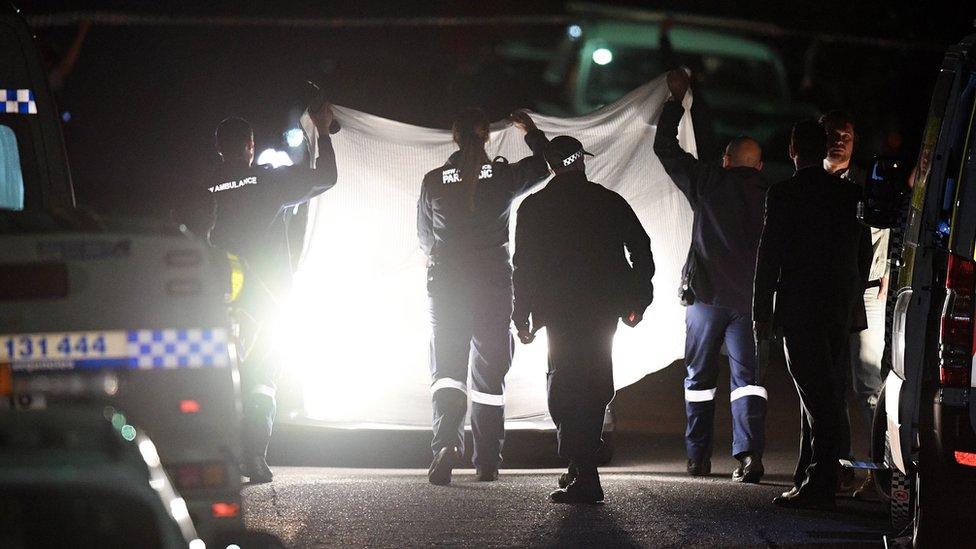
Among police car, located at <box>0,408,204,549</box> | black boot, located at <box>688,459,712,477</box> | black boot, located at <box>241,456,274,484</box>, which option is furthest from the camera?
black boot, located at <box>688,459,712,477</box>

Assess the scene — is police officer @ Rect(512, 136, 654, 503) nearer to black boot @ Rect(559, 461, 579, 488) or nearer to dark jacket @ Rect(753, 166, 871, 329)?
black boot @ Rect(559, 461, 579, 488)

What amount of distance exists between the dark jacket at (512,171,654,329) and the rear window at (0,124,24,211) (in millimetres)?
2749

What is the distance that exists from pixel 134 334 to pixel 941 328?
321 centimetres

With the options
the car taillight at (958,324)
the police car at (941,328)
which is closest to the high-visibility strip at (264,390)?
the police car at (941,328)

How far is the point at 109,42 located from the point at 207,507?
13253mm

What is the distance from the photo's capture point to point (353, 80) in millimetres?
16719

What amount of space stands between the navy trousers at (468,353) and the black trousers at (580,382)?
0.81 m

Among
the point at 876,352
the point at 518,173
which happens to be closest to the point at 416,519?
the point at 518,173

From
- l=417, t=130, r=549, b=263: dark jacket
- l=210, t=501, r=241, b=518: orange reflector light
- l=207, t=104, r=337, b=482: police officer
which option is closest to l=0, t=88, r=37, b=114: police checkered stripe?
l=207, t=104, r=337, b=482: police officer

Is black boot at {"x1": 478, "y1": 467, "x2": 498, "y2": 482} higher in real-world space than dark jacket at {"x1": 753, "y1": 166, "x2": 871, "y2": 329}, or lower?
lower

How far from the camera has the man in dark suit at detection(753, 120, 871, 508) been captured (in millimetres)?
8172

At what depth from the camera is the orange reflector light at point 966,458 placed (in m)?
6.05

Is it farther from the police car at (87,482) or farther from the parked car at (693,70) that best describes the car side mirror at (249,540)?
the parked car at (693,70)

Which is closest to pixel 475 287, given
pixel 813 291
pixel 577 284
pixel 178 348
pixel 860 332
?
pixel 577 284
